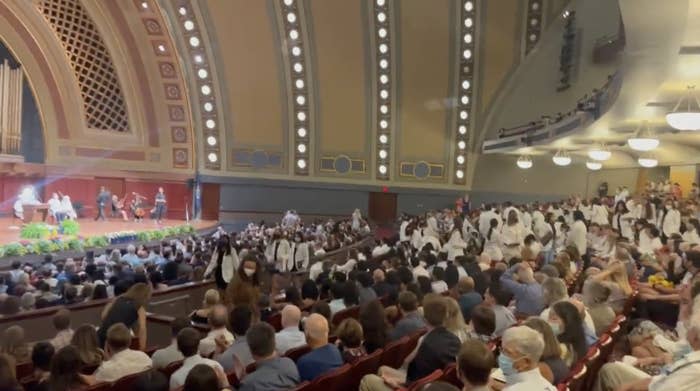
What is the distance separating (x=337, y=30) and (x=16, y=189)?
1200cm

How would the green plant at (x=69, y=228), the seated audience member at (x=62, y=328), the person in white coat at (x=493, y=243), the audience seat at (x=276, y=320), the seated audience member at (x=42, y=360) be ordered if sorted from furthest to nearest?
the green plant at (x=69, y=228)
the person in white coat at (x=493, y=243)
the audience seat at (x=276, y=320)
the seated audience member at (x=62, y=328)
the seated audience member at (x=42, y=360)

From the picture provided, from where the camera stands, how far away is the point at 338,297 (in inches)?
259

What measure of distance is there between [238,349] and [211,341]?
0.40m

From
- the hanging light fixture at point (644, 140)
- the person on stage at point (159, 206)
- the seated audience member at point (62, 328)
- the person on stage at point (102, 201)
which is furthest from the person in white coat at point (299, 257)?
the person on stage at point (102, 201)

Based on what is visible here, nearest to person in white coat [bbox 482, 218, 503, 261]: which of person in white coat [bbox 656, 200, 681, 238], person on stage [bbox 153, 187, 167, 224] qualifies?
person in white coat [bbox 656, 200, 681, 238]

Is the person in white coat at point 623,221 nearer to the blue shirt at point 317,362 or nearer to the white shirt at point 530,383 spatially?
the blue shirt at point 317,362

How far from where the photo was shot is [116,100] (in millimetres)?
22516

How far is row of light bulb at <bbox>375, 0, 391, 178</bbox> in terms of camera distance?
2161cm

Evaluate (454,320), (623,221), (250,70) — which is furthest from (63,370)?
(250,70)

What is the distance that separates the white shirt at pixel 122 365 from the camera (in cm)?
399

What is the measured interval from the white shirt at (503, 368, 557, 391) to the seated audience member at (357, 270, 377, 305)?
322 cm

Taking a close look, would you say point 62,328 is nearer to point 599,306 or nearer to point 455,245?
point 599,306

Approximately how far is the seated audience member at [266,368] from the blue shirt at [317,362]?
0.46ft

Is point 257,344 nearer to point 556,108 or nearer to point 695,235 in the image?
point 695,235
